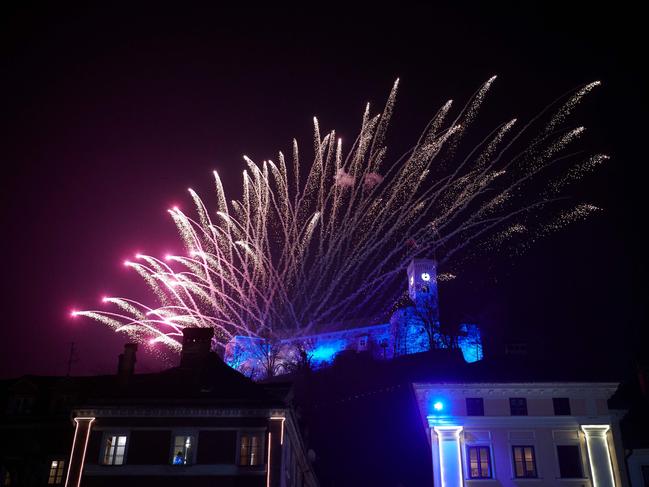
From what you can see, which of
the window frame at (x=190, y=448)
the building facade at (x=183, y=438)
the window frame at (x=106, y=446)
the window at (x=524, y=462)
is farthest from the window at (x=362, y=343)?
the window frame at (x=106, y=446)

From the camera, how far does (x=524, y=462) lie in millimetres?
35594

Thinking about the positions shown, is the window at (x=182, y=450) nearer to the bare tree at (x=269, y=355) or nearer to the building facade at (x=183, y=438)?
the building facade at (x=183, y=438)

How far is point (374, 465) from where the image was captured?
5494 cm

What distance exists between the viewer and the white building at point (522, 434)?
116ft

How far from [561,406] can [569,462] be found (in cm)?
295

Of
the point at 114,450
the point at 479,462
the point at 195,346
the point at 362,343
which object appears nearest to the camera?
the point at 114,450

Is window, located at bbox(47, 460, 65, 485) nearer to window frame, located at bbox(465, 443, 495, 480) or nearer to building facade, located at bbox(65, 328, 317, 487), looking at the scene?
building facade, located at bbox(65, 328, 317, 487)

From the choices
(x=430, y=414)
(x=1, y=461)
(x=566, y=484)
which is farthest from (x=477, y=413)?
(x=1, y=461)

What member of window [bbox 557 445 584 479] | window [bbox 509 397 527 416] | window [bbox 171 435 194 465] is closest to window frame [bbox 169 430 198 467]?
window [bbox 171 435 194 465]

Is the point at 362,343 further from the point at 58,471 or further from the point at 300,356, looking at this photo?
the point at 58,471

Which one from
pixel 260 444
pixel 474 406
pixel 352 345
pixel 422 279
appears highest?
pixel 422 279

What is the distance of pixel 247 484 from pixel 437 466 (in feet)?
38.7

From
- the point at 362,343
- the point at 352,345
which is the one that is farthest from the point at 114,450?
the point at 362,343

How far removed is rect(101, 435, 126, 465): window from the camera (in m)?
29.4
